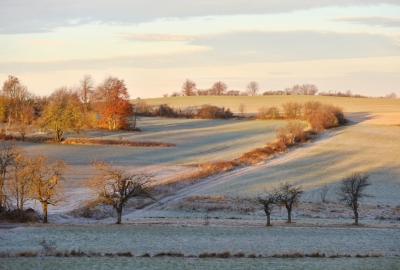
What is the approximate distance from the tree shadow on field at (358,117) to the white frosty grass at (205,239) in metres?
86.5

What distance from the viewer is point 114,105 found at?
9138cm

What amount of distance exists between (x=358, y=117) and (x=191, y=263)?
4271 inches

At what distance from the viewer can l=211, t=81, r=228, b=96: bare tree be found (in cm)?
18988

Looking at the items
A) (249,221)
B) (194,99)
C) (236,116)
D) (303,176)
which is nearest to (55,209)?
(249,221)

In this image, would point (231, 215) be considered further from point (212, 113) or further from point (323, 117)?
point (212, 113)

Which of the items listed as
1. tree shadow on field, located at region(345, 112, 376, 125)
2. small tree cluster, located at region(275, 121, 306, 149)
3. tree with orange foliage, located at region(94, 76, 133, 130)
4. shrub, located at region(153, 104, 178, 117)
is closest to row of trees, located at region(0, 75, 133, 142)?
tree with orange foliage, located at region(94, 76, 133, 130)

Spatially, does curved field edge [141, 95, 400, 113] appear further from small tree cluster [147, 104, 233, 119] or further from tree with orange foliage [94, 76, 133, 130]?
tree with orange foliage [94, 76, 133, 130]

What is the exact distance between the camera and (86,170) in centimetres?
5503

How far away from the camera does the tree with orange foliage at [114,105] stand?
9150cm

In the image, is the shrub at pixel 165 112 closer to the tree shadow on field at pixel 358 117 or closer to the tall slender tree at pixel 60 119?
the tree shadow on field at pixel 358 117

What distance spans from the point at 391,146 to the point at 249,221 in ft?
173

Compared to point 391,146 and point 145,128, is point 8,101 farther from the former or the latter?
point 391,146

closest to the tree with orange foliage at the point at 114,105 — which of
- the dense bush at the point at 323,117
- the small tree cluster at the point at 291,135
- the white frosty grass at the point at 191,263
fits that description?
the small tree cluster at the point at 291,135

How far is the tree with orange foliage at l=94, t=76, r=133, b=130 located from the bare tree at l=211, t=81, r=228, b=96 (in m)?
96.9
